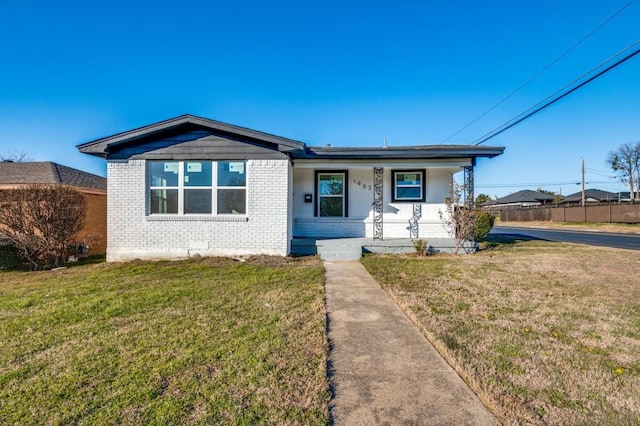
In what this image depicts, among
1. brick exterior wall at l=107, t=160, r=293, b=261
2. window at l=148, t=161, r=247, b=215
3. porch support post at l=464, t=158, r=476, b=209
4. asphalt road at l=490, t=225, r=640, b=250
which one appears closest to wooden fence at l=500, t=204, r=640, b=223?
asphalt road at l=490, t=225, r=640, b=250

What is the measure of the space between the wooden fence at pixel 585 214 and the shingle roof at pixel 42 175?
36.4m

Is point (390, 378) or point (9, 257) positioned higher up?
point (9, 257)

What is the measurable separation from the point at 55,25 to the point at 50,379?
1274 centimetres

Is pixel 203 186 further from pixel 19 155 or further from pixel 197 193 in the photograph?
pixel 19 155

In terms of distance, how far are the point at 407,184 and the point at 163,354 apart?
998cm

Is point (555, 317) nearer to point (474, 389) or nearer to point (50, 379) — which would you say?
point (474, 389)

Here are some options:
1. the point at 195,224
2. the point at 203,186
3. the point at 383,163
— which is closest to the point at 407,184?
the point at 383,163

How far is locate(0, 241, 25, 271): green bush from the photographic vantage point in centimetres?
806

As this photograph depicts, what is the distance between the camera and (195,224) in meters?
9.13

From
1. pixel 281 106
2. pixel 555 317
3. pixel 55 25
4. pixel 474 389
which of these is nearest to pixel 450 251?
pixel 555 317

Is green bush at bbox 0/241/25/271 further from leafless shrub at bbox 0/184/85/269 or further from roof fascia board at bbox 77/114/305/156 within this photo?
roof fascia board at bbox 77/114/305/156

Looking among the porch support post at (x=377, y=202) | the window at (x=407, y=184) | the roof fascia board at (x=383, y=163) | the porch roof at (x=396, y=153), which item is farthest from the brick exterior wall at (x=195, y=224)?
the window at (x=407, y=184)

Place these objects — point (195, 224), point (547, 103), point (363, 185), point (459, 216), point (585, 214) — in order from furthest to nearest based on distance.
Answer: point (585, 214), point (363, 185), point (547, 103), point (459, 216), point (195, 224)

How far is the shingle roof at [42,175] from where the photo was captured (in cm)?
1199
